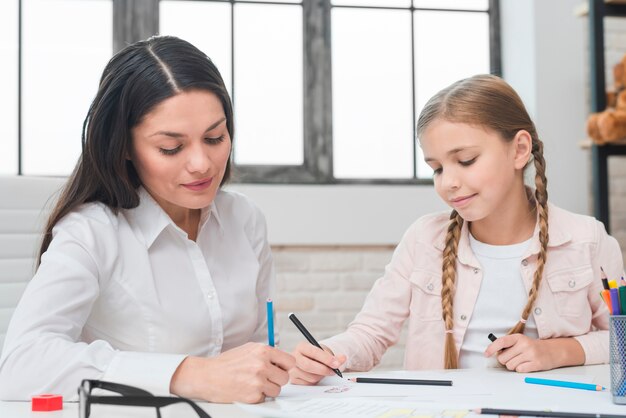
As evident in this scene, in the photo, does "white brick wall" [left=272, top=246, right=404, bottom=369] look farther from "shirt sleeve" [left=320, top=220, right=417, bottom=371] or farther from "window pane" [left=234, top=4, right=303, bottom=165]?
"shirt sleeve" [left=320, top=220, right=417, bottom=371]

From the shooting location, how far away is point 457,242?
1.61m

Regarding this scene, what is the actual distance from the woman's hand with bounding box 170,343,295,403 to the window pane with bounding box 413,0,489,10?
7.16ft

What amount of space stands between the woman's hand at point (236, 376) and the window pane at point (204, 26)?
1.81 m

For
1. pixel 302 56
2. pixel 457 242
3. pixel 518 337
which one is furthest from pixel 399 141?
pixel 518 337

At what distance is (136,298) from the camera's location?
129cm

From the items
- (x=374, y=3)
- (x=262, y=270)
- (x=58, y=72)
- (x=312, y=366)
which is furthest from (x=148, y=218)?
(x=374, y=3)

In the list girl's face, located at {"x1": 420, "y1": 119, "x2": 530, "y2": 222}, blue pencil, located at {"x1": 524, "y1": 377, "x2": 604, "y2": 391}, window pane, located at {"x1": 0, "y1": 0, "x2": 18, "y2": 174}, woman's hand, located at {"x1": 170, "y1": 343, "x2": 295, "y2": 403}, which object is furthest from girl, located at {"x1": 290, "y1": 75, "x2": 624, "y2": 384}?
window pane, located at {"x1": 0, "y1": 0, "x2": 18, "y2": 174}

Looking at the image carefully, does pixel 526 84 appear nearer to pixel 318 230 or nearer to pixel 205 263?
pixel 318 230

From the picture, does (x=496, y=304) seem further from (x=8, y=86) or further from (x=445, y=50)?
(x=8, y=86)

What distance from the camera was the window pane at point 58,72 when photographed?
2.61 meters

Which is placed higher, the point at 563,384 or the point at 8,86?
the point at 8,86

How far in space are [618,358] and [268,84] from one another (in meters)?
2.02

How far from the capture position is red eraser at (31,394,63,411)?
0.98 meters

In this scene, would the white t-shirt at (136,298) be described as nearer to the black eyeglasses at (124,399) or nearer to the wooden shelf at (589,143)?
the black eyeglasses at (124,399)
